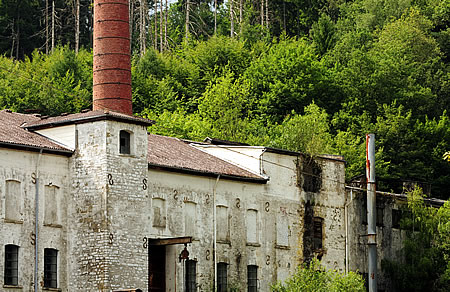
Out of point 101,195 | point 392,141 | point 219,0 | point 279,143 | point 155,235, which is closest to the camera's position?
point 101,195

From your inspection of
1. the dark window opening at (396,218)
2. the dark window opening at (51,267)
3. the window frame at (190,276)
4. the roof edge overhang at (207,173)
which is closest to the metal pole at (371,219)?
the roof edge overhang at (207,173)

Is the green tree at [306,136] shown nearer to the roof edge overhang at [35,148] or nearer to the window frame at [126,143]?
the window frame at [126,143]

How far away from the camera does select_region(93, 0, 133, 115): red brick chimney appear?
44531 millimetres

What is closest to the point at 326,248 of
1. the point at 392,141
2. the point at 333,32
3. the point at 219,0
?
the point at 392,141

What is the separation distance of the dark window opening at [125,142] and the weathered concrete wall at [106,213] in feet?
0.54

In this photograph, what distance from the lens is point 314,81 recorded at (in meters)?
71.2

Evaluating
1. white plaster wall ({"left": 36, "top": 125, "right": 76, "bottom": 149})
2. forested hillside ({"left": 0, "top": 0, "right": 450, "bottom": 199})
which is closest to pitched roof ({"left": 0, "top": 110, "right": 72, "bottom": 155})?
white plaster wall ({"left": 36, "top": 125, "right": 76, "bottom": 149})

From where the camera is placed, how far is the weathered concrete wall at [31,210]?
3388 cm

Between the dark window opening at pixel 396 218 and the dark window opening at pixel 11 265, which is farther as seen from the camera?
the dark window opening at pixel 396 218

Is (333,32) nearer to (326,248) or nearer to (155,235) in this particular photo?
(326,248)

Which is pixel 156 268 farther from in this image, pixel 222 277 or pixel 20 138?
pixel 20 138

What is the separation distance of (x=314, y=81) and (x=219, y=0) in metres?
33.9

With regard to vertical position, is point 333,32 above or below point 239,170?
above

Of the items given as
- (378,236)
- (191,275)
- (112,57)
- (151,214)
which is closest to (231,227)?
(191,275)
